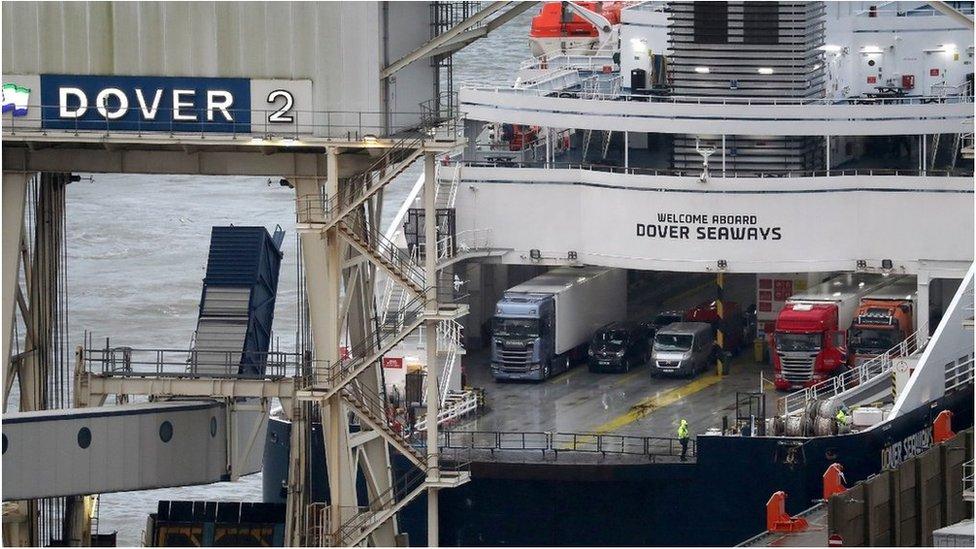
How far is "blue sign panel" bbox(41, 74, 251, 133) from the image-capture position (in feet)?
172

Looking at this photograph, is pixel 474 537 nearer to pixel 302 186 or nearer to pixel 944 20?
pixel 302 186

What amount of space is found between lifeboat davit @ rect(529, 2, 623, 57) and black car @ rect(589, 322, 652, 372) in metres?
18.6

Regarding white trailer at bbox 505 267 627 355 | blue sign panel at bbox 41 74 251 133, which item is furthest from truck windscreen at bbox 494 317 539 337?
blue sign panel at bbox 41 74 251 133

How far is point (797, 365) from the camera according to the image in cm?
6375

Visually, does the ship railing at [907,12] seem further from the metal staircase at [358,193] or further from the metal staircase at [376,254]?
the metal staircase at [358,193]

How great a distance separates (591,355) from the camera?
217ft

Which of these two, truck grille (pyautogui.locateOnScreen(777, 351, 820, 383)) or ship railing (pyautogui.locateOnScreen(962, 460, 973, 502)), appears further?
truck grille (pyautogui.locateOnScreen(777, 351, 820, 383))

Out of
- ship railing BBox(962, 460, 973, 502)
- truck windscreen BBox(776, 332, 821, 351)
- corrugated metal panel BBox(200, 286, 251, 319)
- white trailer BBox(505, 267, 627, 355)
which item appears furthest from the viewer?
white trailer BBox(505, 267, 627, 355)

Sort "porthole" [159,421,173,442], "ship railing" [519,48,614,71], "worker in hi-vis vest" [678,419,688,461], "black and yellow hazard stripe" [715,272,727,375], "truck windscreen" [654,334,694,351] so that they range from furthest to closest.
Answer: "ship railing" [519,48,614,71]
"black and yellow hazard stripe" [715,272,727,375]
"truck windscreen" [654,334,694,351]
"worker in hi-vis vest" [678,419,688,461]
"porthole" [159,421,173,442]

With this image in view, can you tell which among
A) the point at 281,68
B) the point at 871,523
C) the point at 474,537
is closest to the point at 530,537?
the point at 474,537

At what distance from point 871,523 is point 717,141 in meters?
16.6

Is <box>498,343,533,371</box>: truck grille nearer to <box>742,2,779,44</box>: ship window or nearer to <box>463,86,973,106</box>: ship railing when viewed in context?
<box>463,86,973,106</box>: ship railing

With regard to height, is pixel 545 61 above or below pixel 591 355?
above

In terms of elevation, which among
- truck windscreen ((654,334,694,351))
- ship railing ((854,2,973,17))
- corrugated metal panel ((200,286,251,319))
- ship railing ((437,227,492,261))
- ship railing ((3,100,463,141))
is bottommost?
truck windscreen ((654,334,694,351))
